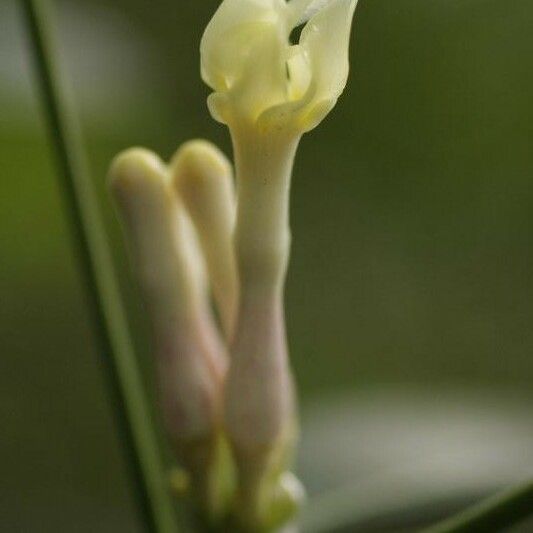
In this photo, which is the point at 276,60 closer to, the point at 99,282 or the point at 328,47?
the point at 328,47

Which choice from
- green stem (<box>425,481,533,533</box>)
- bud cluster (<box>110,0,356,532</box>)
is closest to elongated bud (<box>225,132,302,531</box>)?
bud cluster (<box>110,0,356,532</box>)

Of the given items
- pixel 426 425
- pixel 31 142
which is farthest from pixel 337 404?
pixel 31 142

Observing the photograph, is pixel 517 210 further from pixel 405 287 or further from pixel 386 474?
pixel 386 474

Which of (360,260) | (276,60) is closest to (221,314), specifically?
(276,60)

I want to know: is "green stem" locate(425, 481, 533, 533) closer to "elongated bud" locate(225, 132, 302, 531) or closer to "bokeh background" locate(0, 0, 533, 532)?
"elongated bud" locate(225, 132, 302, 531)

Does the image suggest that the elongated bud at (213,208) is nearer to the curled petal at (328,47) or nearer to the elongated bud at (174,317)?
the elongated bud at (174,317)

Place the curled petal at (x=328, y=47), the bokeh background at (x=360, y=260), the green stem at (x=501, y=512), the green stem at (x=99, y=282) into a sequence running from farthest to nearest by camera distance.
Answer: the bokeh background at (x=360, y=260) → the green stem at (x=99, y=282) → the curled petal at (x=328, y=47) → the green stem at (x=501, y=512)

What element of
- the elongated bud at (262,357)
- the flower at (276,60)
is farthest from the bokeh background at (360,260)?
the flower at (276,60)
